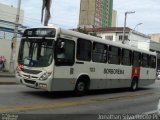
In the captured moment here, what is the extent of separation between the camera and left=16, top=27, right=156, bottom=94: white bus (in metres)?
15.6

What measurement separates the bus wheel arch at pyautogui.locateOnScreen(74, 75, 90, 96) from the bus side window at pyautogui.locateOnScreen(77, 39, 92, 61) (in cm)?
88

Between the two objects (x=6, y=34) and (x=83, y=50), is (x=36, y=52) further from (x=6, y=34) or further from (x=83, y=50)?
(x=6, y=34)

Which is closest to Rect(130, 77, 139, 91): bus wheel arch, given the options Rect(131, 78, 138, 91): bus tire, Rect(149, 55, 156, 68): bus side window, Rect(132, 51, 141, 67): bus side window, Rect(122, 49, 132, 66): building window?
Rect(131, 78, 138, 91): bus tire

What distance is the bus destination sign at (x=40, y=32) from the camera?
15897 mm

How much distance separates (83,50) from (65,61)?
1.58 meters

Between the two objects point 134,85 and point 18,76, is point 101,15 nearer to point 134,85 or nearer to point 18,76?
point 134,85

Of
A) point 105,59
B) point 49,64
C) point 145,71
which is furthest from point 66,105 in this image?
point 145,71

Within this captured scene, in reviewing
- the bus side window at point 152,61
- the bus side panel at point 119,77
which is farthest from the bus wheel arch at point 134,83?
the bus side window at point 152,61

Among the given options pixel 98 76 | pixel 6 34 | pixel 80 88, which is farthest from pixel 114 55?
pixel 6 34

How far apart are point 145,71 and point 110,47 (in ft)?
20.6

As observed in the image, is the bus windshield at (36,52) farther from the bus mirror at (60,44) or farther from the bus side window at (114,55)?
the bus side window at (114,55)

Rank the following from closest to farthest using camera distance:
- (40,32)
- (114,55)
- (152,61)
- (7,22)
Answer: (40,32), (114,55), (152,61), (7,22)

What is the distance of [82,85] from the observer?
696 inches

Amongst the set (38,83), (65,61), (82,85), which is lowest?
(82,85)
